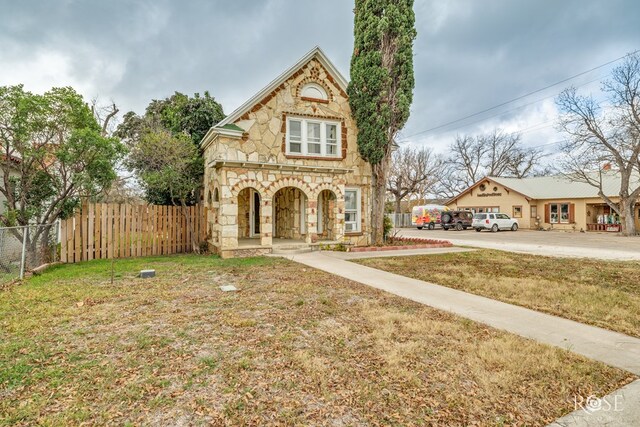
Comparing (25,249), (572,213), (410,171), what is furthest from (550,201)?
(25,249)

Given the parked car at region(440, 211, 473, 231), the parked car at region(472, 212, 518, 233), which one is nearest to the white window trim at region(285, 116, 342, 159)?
Result: the parked car at region(472, 212, 518, 233)

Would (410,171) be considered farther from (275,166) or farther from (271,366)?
(271,366)

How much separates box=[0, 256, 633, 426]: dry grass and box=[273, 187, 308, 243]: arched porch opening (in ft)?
28.6

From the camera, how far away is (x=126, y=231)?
39.3 ft

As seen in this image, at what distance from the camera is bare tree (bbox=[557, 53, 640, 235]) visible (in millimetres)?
23172

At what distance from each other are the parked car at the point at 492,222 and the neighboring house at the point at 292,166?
1832 cm

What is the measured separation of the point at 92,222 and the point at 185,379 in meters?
10.4

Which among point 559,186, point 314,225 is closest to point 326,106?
point 314,225

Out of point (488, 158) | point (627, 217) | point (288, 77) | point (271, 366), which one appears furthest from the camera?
point (488, 158)

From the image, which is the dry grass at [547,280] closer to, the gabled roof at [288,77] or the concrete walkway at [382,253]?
the concrete walkway at [382,253]

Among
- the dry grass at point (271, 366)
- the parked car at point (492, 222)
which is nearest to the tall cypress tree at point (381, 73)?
the dry grass at point (271, 366)

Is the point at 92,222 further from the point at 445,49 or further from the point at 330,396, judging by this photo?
the point at 445,49

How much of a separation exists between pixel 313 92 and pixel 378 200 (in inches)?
216

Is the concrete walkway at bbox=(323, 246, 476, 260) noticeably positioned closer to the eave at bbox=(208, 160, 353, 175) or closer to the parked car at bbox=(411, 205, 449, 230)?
the eave at bbox=(208, 160, 353, 175)
